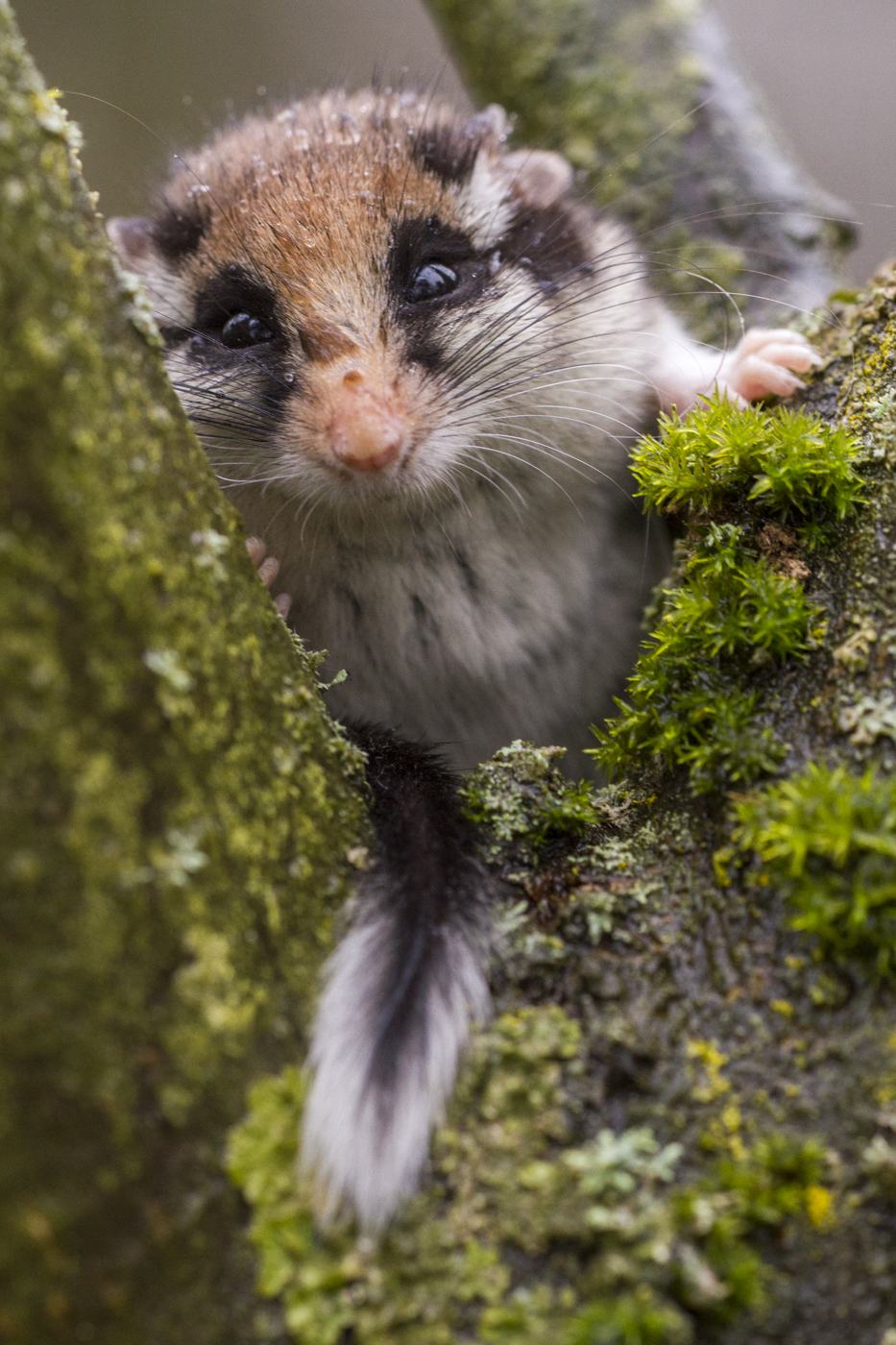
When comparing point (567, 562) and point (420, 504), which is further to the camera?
point (567, 562)

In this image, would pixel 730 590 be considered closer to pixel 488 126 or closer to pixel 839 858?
pixel 839 858

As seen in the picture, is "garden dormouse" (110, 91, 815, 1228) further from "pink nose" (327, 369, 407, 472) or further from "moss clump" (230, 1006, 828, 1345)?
"moss clump" (230, 1006, 828, 1345)

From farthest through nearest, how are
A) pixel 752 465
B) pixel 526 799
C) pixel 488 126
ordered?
pixel 488 126 → pixel 752 465 → pixel 526 799

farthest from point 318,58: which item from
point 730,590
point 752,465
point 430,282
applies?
point 730,590

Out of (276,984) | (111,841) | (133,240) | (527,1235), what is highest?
(133,240)

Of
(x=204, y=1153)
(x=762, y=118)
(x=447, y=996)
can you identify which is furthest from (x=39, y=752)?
(x=762, y=118)

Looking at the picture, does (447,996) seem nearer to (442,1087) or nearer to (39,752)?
(442,1087)

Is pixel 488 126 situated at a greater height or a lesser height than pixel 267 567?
greater
